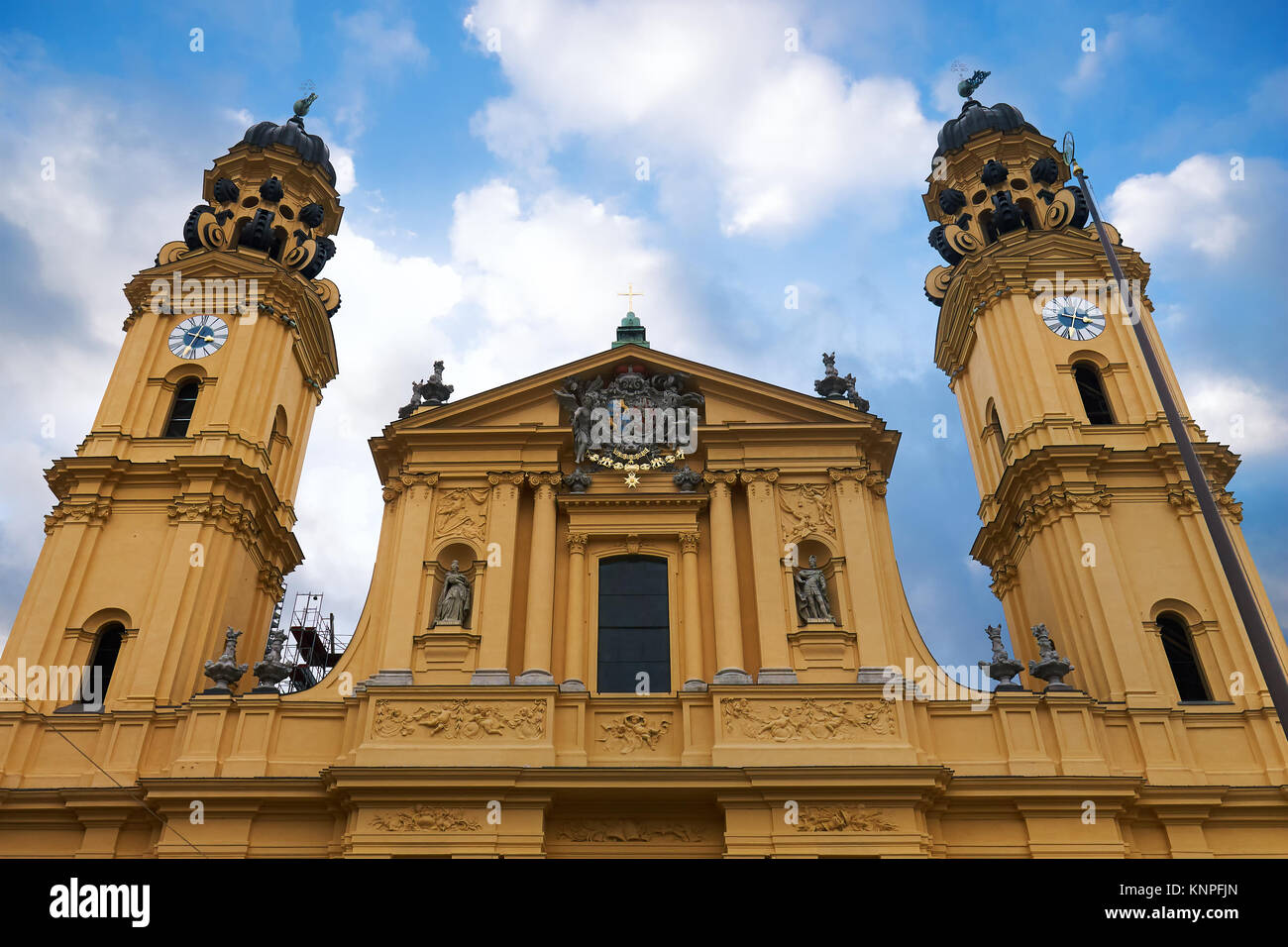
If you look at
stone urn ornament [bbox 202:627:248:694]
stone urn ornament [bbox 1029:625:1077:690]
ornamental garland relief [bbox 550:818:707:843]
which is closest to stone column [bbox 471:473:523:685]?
ornamental garland relief [bbox 550:818:707:843]

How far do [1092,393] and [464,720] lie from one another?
14.3 metres

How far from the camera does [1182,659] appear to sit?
17328 millimetres

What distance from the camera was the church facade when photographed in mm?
14500

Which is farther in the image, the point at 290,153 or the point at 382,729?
the point at 290,153

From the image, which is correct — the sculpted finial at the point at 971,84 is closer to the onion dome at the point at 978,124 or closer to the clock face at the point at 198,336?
the onion dome at the point at 978,124

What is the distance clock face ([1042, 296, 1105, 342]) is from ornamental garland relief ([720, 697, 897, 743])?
408 inches

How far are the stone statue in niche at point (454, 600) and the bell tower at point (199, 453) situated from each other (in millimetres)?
4783

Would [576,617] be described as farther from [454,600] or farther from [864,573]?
[864,573]

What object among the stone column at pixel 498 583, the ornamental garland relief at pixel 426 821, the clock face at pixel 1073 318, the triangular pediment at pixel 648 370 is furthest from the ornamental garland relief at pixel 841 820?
the clock face at pixel 1073 318

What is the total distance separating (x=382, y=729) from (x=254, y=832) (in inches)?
92.9

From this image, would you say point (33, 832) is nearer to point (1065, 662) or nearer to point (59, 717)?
point (59, 717)
